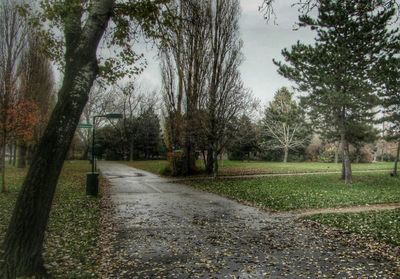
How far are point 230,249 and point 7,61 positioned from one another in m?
14.8

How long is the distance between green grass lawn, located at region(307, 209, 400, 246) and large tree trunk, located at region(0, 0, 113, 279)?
6.70 metres

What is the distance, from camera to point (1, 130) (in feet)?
47.8

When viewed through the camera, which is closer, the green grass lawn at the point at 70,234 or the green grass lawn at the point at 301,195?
the green grass lawn at the point at 70,234

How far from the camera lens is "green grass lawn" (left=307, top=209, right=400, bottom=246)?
8305 millimetres

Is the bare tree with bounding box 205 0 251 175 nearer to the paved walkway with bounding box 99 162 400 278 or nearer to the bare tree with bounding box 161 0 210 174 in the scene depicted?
the bare tree with bounding box 161 0 210 174

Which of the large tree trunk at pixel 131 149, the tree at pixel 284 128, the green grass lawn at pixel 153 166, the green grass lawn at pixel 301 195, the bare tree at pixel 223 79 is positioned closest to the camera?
the green grass lawn at pixel 301 195

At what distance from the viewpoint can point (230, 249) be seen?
7.21 meters

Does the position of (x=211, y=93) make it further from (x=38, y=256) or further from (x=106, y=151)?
(x=106, y=151)

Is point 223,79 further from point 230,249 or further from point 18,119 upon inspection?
point 230,249

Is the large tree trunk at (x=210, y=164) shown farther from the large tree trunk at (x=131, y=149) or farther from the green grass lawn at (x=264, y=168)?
the large tree trunk at (x=131, y=149)

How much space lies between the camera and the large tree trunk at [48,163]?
488 centimetres

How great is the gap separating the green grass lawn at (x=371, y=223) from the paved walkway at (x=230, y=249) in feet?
3.08

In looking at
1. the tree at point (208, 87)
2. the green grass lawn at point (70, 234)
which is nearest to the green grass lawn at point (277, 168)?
the tree at point (208, 87)

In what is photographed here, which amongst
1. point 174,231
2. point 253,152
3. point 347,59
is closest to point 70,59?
point 174,231
